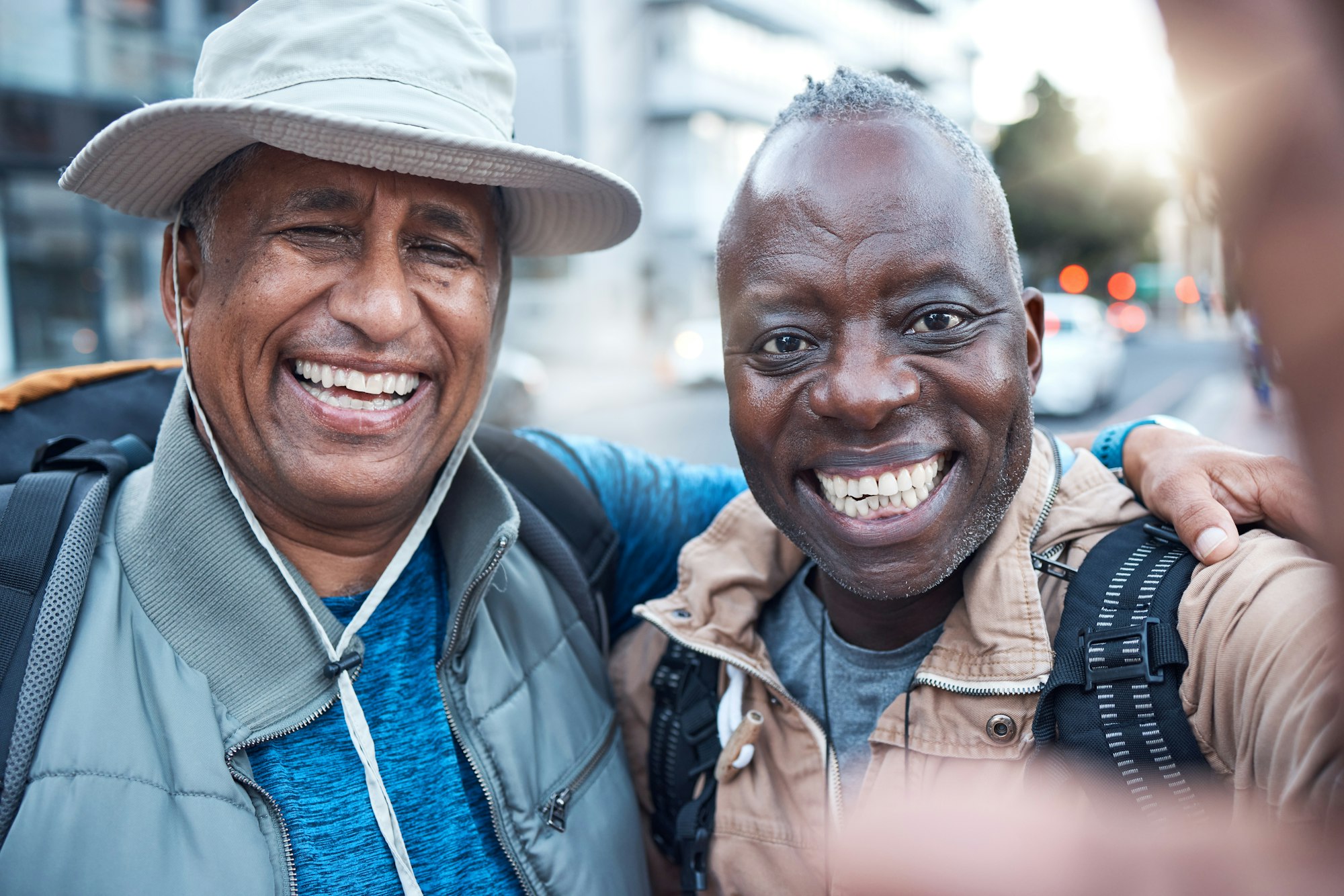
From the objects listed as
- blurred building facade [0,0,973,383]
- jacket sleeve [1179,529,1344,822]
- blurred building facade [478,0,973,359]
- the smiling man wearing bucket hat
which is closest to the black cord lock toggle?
the smiling man wearing bucket hat

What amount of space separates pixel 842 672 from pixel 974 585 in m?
0.39

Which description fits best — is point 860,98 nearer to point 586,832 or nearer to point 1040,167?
point 586,832

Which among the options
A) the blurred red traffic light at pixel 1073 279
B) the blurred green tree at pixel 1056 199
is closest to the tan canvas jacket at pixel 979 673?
the blurred red traffic light at pixel 1073 279

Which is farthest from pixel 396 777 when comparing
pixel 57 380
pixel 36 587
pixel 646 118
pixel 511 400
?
pixel 646 118

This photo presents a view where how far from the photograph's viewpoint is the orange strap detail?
2340 millimetres

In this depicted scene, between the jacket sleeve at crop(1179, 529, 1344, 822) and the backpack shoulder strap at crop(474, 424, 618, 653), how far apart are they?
1359 mm

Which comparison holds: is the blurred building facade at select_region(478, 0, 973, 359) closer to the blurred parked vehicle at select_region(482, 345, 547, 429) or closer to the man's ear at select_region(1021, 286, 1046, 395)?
the blurred parked vehicle at select_region(482, 345, 547, 429)

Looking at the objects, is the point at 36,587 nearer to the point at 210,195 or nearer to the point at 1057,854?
the point at 210,195

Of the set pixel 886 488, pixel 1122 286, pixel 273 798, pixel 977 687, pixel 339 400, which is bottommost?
pixel 273 798

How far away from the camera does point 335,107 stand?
6.20ft

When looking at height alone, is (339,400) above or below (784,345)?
below

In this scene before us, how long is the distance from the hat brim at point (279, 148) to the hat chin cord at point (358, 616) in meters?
0.16

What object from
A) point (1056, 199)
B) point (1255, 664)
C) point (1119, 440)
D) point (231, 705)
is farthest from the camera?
point (1056, 199)

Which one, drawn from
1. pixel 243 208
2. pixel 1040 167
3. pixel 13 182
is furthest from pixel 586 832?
pixel 1040 167
